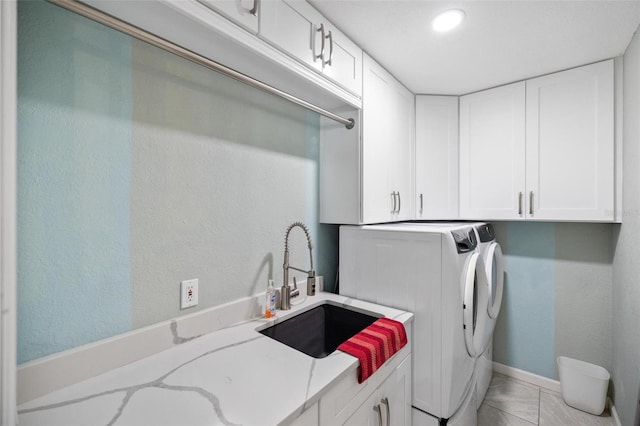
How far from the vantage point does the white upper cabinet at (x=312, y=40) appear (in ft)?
3.73

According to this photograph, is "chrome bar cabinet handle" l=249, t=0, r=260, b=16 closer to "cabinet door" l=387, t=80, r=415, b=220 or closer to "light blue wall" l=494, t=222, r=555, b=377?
"cabinet door" l=387, t=80, r=415, b=220

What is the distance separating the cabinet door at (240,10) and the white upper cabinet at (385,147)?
821mm

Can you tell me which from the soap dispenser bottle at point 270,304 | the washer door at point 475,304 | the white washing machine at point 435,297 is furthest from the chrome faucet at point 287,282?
the washer door at point 475,304

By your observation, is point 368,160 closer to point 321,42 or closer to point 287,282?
point 321,42

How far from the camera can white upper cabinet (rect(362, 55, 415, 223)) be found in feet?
5.73

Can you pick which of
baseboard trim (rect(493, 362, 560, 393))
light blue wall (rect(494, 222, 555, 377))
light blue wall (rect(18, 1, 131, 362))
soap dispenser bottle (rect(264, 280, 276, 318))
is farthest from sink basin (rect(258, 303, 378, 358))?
baseboard trim (rect(493, 362, 560, 393))

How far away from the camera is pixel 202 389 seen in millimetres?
866

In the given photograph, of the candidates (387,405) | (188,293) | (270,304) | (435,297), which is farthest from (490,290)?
(188,293)

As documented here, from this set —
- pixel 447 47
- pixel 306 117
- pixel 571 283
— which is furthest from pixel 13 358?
pixel 571 283

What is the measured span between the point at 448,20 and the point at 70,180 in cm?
176

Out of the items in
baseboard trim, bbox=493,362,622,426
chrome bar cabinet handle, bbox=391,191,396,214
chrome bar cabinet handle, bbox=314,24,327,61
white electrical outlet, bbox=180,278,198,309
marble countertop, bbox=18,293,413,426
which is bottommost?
baseboard trim, bbox=493,362,622,426

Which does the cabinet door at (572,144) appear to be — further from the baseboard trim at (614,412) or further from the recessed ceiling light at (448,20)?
the baseboard trim at (614,412)

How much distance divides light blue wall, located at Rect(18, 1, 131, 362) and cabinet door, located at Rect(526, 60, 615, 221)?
2.47 m

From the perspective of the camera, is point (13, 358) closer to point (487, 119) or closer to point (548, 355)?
point (487, 119)
